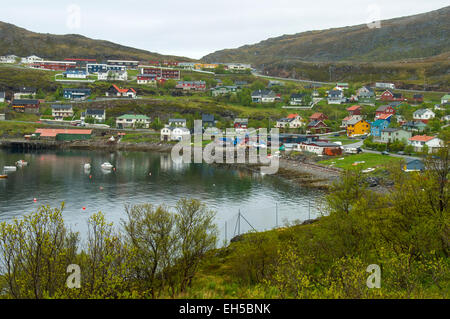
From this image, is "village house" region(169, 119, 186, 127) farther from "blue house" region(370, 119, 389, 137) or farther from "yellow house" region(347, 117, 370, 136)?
"blue house" region(370, 119, 389, 137)

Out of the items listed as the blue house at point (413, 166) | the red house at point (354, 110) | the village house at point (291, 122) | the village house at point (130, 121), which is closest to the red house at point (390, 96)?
the red house at point (354, 110)

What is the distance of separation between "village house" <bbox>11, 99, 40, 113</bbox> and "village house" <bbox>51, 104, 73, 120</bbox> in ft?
19.2

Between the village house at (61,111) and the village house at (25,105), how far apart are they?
5865mm

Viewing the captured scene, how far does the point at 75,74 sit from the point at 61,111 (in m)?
34.5

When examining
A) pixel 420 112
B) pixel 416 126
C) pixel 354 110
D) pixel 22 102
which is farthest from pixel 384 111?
pixel 22 102

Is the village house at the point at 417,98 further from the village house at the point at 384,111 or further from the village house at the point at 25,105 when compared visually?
the village house at the point at 25,105

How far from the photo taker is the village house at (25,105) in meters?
109

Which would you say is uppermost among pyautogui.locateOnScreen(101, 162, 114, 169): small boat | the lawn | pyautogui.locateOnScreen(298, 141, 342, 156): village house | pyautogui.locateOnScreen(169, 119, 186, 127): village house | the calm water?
pyautogui.locateOnScreen(169, 119, 186, 127): village house

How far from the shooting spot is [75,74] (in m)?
138

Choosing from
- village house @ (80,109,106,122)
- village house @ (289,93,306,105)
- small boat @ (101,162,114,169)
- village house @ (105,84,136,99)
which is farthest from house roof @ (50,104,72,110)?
village house @ (289,93,306,105)

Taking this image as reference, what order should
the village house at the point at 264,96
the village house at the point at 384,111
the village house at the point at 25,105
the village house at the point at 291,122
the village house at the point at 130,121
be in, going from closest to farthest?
the village house at the point at 384,111
the village house at the point at 291,122
the village house at the point at 130,121
the village house at the point at 25,105
the village house at the point at 264,96

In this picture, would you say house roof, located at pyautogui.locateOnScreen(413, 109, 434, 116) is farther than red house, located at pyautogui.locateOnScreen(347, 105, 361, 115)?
No

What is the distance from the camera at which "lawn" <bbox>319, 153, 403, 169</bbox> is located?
58747mm

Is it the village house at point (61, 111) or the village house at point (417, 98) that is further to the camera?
the village house at point (417, 98)
